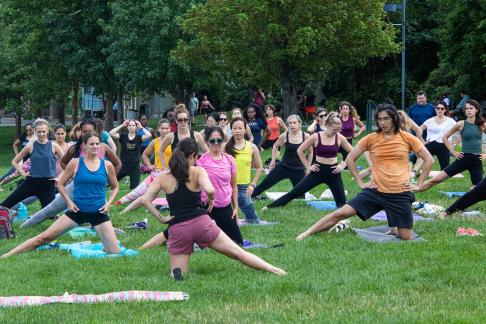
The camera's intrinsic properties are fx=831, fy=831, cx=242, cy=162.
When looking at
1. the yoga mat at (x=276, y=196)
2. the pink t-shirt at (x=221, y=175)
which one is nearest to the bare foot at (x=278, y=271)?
the pink t-shirt at (x=221, y=175)

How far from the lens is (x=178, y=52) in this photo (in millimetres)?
34656

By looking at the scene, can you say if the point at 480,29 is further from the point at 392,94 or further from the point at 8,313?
the point at 8,313

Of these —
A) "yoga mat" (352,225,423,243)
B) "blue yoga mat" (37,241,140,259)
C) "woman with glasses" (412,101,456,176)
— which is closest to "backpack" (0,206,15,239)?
"blue yoga mat" (37,241,140,259)

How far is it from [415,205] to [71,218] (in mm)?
6050

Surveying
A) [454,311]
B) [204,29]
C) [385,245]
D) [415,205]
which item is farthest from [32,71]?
[454,311]

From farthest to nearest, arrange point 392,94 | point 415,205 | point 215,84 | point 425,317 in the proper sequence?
point 392,94, point 215,84, point 415,205, point 425,317

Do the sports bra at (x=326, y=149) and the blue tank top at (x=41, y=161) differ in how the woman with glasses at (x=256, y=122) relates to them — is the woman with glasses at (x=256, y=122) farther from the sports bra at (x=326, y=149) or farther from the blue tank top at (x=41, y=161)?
the blue tank top at (x=41, y=161)

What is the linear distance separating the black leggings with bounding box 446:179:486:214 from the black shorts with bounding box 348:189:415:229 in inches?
82.5

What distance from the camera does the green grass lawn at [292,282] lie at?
6984mm

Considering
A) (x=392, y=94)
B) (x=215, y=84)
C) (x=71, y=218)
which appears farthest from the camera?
(x=392, y=94)

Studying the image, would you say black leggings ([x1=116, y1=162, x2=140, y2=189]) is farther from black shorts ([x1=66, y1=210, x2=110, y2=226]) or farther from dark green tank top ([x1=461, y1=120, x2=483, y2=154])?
black shorts ([x1=66, y1=210, x2=110, y2=226])

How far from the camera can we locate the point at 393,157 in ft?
33.2

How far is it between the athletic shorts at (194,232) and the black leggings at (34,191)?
4991 mm

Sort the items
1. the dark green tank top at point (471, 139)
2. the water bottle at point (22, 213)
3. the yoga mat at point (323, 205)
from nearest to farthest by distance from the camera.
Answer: the water bottle at point (22, 213)
the yoga mat at point (323, 205)
the dark green tank top at point (471, 139)
